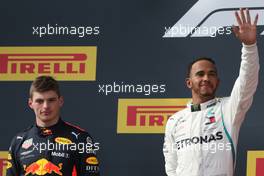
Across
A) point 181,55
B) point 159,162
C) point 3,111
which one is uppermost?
point 181,55

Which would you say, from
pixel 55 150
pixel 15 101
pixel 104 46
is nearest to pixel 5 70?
pixel 15 101

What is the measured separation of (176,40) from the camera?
471 centimetres

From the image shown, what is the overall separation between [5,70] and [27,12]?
423 mm

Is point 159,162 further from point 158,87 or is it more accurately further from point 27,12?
point 27,12

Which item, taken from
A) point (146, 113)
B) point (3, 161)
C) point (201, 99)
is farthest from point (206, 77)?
point (3, 161)

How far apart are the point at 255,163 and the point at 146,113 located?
0.77m

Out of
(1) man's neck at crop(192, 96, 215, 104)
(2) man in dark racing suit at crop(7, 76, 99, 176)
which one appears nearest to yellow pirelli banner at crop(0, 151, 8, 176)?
(2) man in dark racing suit at crop(7, 76, 99, 176)

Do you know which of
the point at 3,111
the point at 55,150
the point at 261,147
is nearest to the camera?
the point at 55,150

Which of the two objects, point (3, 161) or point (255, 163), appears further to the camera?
point (3, 161)

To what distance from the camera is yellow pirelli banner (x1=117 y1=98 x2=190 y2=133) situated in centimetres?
469

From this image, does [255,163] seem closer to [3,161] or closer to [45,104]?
[45,104]

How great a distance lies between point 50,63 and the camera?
192 inches

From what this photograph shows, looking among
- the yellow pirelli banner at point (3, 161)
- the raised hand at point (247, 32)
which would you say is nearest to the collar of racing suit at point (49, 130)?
the yellow pirelli banner at point (3, 161)

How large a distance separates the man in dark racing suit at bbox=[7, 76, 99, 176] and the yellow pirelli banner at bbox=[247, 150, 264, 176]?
3.34 feet
